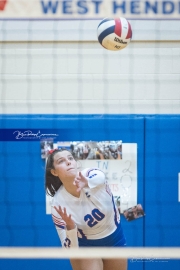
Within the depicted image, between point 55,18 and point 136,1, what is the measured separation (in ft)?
1.63

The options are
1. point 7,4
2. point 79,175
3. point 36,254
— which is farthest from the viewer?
point 7,4

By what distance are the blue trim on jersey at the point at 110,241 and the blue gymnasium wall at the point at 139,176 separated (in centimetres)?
4

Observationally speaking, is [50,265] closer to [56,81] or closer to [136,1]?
[56,81]

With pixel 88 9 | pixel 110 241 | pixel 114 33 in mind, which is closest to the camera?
pixel 114 33

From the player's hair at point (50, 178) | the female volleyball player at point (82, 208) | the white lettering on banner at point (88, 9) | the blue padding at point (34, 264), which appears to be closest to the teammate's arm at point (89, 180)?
the female volleyball player at point (82, 208)

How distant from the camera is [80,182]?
318cm

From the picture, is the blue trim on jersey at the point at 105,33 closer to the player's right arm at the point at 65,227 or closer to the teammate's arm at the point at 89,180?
the teammate's arm at the point at 89,180

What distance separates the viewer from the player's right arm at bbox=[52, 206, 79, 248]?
3.22m

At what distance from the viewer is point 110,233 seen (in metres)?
3.26

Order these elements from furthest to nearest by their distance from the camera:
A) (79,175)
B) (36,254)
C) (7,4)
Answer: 1. (7,4)
2. (79,175)
3. (36,254)

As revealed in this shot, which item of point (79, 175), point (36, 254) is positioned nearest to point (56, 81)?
point (79, 175)

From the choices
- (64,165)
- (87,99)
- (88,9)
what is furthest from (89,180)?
(88,9)

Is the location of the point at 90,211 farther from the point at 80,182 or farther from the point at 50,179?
the point at 50,179

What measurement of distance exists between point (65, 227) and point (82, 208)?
5.7 inches
